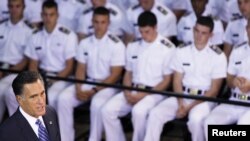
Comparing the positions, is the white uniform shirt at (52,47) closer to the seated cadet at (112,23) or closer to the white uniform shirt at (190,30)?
the seated cadet at (112,23)

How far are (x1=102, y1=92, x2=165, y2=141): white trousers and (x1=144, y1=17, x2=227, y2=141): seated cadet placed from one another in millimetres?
103

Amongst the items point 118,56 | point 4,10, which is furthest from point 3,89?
point 4,10

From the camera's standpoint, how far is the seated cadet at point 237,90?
530 centimetres

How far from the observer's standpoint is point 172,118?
5566mm

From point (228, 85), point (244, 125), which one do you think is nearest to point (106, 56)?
point (228, 85)

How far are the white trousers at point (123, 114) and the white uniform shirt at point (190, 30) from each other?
1.10m

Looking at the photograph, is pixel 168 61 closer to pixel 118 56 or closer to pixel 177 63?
pixel 177 63

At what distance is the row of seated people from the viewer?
5.60 metres

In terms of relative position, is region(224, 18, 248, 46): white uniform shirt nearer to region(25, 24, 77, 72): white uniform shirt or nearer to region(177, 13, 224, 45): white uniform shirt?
region(177, 13, 224, 45): white uniform shirt

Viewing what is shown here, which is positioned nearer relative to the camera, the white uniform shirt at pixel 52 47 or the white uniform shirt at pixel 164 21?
the white uniform shirt at pixel 52 47

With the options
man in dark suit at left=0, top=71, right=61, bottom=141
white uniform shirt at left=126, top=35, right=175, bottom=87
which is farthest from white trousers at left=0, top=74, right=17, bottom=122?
man in dark suit at left=0, top=71, right=61, bottom=141

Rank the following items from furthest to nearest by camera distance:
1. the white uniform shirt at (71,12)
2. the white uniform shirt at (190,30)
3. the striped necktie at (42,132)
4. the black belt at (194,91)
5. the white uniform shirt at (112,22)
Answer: the white uniform shirt at (71,12) < the white uniform shirt at (112,22) < the white uniform shirt at (190,30) < the black belt at (194,91) < the striped necktie at (42,132)

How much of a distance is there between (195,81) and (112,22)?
1639 millimetres

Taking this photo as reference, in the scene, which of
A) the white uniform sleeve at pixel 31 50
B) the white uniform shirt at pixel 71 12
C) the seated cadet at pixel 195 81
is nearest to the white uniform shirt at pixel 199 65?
the seated cadet at pixel 195 81
